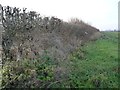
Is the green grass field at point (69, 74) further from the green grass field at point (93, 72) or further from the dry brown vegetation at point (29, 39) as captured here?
the dry brown vegetation at point (29, 39)

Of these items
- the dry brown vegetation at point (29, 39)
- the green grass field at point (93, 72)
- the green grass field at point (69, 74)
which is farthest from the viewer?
the dry brown vegetation at point (29, 39)

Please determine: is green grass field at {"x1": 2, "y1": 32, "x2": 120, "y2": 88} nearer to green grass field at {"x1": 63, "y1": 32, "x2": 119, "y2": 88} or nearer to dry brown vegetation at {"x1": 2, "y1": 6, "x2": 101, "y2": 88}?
green grass field at {"x1": 63, "y1": 32, "x2": 119, "y2": 88}

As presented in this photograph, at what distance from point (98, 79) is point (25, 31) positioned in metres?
4.00

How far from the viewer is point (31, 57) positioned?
10.3 meters

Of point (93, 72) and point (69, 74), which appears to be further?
point (93, 72)

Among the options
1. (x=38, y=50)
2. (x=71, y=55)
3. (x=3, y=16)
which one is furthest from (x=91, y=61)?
(x=3, y=16)

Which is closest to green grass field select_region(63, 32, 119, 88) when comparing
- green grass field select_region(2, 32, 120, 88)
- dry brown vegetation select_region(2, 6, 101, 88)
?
green grass field select_region(2, 32, 120, 88)

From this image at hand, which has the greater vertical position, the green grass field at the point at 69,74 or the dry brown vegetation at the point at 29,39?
the dry brown vegetation at the point at 29,39

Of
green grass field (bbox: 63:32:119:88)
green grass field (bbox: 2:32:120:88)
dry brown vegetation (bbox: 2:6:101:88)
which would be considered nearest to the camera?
green grass field (bbox: 2:32:120:88)

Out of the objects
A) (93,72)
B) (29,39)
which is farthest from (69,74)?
(29,39)

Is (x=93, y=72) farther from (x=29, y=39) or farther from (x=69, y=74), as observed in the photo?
(x=29, y=39)

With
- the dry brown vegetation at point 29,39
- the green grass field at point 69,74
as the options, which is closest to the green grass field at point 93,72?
the green grass field at point 69,74

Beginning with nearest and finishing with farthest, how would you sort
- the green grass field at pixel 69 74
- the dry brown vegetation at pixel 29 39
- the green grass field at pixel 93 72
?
the green grass field at pixel 69 74
the green grass field at pixel 93 72
the dry brown vegetation at pixel 29 39

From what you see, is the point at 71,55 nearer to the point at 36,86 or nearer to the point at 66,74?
the point at 66,74
